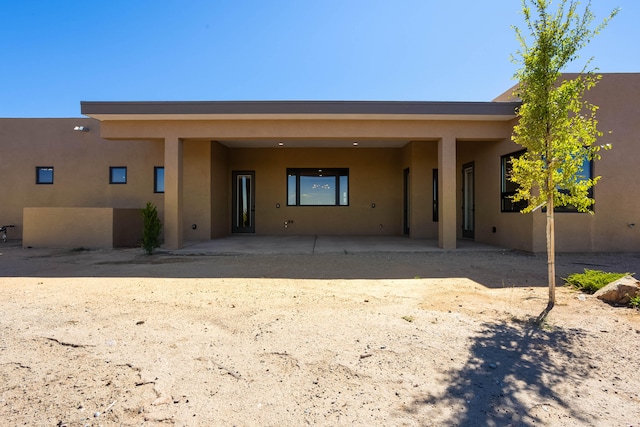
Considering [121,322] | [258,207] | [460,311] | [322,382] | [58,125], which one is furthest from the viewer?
[258,207]

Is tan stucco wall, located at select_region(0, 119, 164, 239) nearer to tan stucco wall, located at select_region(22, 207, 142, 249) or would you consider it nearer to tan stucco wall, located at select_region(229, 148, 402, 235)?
tan stucco wall, located at select_region(22, 207, 142, 249)

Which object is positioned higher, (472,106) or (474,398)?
(472,106)

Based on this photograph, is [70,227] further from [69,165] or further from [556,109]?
[556,109]

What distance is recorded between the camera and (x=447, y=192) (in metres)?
9.55

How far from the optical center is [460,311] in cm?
427

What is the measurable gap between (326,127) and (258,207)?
569 cm

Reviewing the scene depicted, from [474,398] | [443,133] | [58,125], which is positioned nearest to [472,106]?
[443,133]

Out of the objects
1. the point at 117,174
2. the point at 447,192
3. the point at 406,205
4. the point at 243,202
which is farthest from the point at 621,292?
the point at 117,174

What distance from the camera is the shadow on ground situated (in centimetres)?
220

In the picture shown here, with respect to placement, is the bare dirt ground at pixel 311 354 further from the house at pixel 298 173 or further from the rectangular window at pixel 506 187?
the house at pixel 298 173

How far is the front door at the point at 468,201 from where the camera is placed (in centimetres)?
1195

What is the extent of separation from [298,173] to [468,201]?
21.6 ft

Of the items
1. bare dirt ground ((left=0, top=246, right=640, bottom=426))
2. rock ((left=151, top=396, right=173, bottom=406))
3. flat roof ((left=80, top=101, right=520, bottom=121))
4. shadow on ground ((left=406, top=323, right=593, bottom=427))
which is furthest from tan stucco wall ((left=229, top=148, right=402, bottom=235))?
rock ((left=151, top=396, right=173, bottom=406))

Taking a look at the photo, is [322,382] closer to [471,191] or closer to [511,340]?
[511,340]
